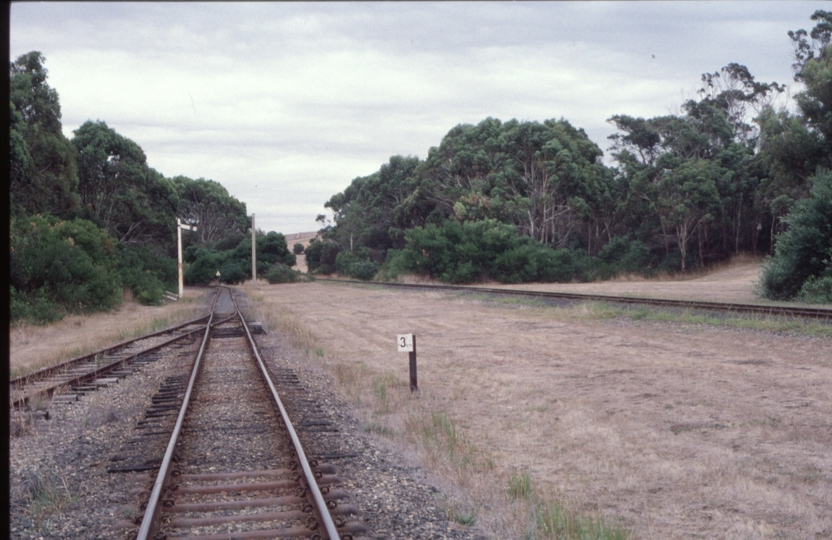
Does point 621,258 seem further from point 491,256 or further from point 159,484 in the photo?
point 159,484

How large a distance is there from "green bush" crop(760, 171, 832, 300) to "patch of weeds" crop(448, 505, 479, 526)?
77.0 feet

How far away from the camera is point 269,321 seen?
27344 mm

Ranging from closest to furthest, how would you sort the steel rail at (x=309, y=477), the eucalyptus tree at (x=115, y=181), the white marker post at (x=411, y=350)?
the steel rail at (x=309, y=477) < the white marker post at (x=411, y=350) < the eucalyptus tree at (x=115, y=181)

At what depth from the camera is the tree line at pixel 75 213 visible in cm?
2834

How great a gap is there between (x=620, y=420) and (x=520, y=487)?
11.4 feet

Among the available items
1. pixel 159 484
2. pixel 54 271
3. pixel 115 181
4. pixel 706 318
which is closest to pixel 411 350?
pixel 159 484

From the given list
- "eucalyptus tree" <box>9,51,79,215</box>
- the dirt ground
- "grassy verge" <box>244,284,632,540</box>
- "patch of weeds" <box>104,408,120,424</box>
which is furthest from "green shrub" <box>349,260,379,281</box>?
"patch of weeds" <box>104,408,120,424</box>

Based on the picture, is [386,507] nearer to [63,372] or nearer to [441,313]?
[63,372]

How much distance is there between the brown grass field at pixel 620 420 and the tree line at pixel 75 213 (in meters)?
8.16

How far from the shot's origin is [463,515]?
20.2ft

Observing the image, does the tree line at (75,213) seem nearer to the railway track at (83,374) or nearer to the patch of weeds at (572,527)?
the railway track at (83,374)

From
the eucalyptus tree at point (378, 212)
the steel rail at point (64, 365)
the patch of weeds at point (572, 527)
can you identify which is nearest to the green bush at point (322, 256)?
the eucalyptus tree at point (378, 212)

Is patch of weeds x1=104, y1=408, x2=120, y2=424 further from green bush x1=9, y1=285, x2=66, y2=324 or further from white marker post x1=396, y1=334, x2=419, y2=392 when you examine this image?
green bush x1=9, y1=285, x2=66, y2=324

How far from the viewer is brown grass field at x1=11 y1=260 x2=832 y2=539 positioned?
21.4 feet
